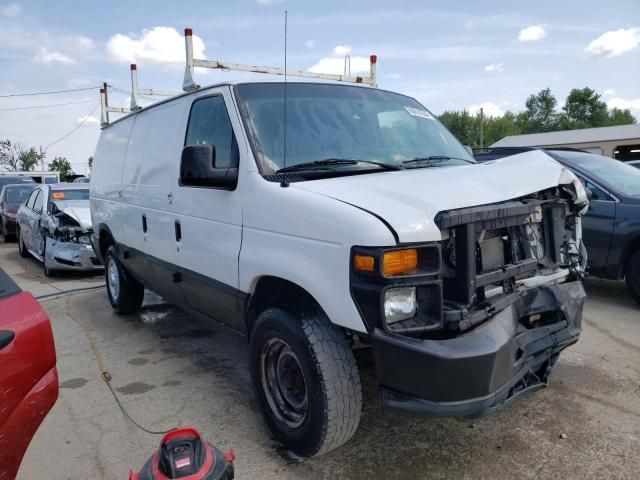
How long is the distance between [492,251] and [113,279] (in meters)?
4.84

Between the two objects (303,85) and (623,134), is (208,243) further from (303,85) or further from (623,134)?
(623,134)

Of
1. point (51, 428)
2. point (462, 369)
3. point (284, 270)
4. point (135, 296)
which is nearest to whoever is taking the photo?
point (462, 369)

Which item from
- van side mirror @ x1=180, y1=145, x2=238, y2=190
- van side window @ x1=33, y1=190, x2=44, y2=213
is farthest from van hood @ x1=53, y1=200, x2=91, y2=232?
van side mirror @ x1=180, y1=145, x2=238, y2=190

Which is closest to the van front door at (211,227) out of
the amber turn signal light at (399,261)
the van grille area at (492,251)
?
the amber turn signal light at (399,261)

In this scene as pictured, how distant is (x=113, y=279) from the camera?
615 centimetres

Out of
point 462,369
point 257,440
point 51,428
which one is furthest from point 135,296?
point 462,369

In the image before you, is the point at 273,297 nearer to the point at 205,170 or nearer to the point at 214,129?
the point at 205,170

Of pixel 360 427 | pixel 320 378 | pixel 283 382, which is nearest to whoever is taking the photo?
pixel 320 378

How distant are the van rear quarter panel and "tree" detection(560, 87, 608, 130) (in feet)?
274

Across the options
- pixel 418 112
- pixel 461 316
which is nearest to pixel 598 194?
pixel 418 112

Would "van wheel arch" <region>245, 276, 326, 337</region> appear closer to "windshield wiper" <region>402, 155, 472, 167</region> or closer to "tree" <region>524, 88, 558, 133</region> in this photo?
"windshield wiper" <region>402, 155, 472, 167</region>

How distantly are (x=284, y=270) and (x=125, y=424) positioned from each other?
1.70m

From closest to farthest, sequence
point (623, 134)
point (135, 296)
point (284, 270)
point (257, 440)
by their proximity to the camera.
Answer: point (284, 270) → point (257, 440) → point (135, 296) → point (623, 134)

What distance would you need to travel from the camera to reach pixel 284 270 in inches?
109
